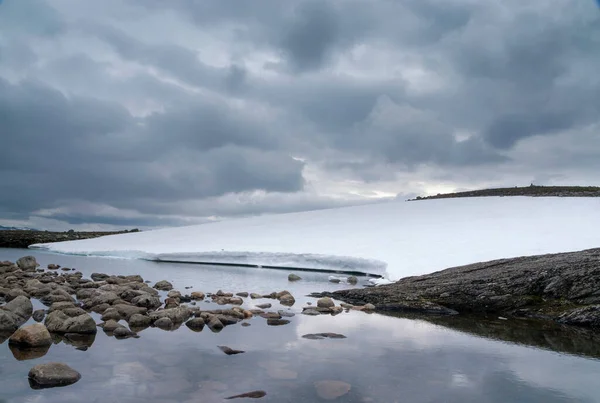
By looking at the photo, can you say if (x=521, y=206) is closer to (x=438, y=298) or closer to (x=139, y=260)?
(x=438, y=298)

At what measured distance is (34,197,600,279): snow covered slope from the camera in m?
14.7

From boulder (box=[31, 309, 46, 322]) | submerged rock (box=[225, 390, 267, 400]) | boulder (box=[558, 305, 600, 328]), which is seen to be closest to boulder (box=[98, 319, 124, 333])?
boulder (box=[31, 309, 46, 322])

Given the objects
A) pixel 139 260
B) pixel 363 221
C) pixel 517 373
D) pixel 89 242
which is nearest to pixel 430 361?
pixel 517 373

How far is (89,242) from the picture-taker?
1181 inches

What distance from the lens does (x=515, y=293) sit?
877 centimetres

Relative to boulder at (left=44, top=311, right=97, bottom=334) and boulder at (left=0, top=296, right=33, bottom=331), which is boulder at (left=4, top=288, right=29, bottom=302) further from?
boulder at (left=44, top=311, right=97, bottom=334)

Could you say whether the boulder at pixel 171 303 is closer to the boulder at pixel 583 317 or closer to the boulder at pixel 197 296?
the boulder at pixel 197 296

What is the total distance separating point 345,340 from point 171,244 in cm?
1959

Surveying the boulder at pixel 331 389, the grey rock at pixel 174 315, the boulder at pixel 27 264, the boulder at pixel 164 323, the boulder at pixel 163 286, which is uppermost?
the boulder at pixel 27 264

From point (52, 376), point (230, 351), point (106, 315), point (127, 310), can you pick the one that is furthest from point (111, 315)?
point (52, 376)

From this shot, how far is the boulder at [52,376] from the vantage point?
437 cm

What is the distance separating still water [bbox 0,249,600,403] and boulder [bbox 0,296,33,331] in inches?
50.8

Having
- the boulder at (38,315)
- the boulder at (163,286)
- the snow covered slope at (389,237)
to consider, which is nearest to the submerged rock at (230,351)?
the boulder at (38,315)

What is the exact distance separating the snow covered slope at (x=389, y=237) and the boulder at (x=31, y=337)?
9181 millimetres
